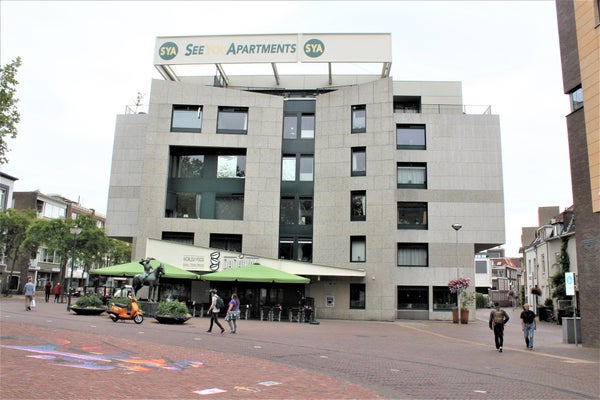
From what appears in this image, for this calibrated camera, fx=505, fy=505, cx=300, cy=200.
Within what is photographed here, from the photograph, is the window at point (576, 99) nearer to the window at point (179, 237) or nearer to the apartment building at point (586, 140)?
the apartment building at point (586, 140)

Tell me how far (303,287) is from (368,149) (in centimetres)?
1066

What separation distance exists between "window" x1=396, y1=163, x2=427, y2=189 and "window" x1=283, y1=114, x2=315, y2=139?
7.13m

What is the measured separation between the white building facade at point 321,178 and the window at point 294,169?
0.08 metres

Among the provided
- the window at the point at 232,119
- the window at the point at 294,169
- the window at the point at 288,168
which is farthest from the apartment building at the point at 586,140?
the window at the point at 232,119

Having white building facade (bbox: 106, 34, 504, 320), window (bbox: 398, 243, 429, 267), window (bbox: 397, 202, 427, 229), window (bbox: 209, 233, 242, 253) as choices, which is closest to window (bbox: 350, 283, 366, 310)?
white building facade (bbox: 106, 34, 504, 320)

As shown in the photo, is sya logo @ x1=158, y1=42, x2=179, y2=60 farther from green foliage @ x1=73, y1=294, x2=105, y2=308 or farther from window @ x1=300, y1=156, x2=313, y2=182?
green foliage @ x1=73, y1=294, x2=105, y2=308

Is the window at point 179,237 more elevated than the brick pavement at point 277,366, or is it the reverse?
the window at point 179,237

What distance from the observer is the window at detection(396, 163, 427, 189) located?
37.5 metres

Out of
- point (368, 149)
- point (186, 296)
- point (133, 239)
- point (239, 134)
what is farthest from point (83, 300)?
point (368, 149)

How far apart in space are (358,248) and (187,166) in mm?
14151

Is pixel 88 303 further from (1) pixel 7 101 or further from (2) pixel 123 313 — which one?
(1) pixel 7 101

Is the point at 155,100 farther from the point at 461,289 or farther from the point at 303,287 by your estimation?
the point at 461,289

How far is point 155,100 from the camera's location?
36.8 m

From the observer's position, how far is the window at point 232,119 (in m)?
37.2
